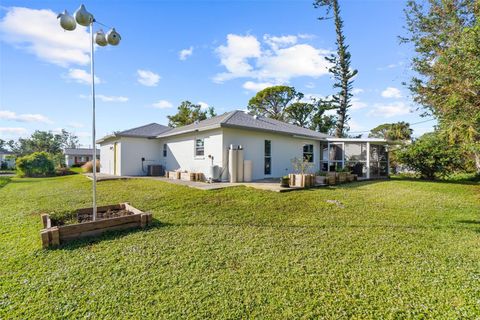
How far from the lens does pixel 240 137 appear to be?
35.5ft

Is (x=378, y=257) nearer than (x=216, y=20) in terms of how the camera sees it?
Yes

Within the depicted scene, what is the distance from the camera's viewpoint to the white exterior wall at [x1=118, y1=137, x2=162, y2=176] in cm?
1384

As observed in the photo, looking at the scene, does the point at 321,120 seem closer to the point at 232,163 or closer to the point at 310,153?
the point at 310,153

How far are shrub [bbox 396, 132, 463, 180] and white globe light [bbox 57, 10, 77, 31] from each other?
15133mm

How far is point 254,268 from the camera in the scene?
10.1ft

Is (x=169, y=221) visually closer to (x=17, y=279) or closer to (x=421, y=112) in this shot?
(x=17, y=279)

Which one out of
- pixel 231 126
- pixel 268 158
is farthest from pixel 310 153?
pixel 231 126

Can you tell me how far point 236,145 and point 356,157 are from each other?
8.37 meters

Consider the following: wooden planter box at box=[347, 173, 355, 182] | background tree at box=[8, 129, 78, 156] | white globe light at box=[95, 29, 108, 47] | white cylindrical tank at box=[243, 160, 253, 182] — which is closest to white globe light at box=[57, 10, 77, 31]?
white globe light at box=[95, 29, 108, 47]

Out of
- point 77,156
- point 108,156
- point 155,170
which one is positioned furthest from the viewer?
point 77,156

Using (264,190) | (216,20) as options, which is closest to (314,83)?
(216,20)

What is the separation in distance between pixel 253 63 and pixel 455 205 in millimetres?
15942

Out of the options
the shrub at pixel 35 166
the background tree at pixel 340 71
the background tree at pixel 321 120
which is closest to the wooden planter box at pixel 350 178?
the background tree at pixel 340 71

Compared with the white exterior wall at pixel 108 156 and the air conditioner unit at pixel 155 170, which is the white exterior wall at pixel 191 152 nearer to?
the air conditioner unit at pixel 155 170
